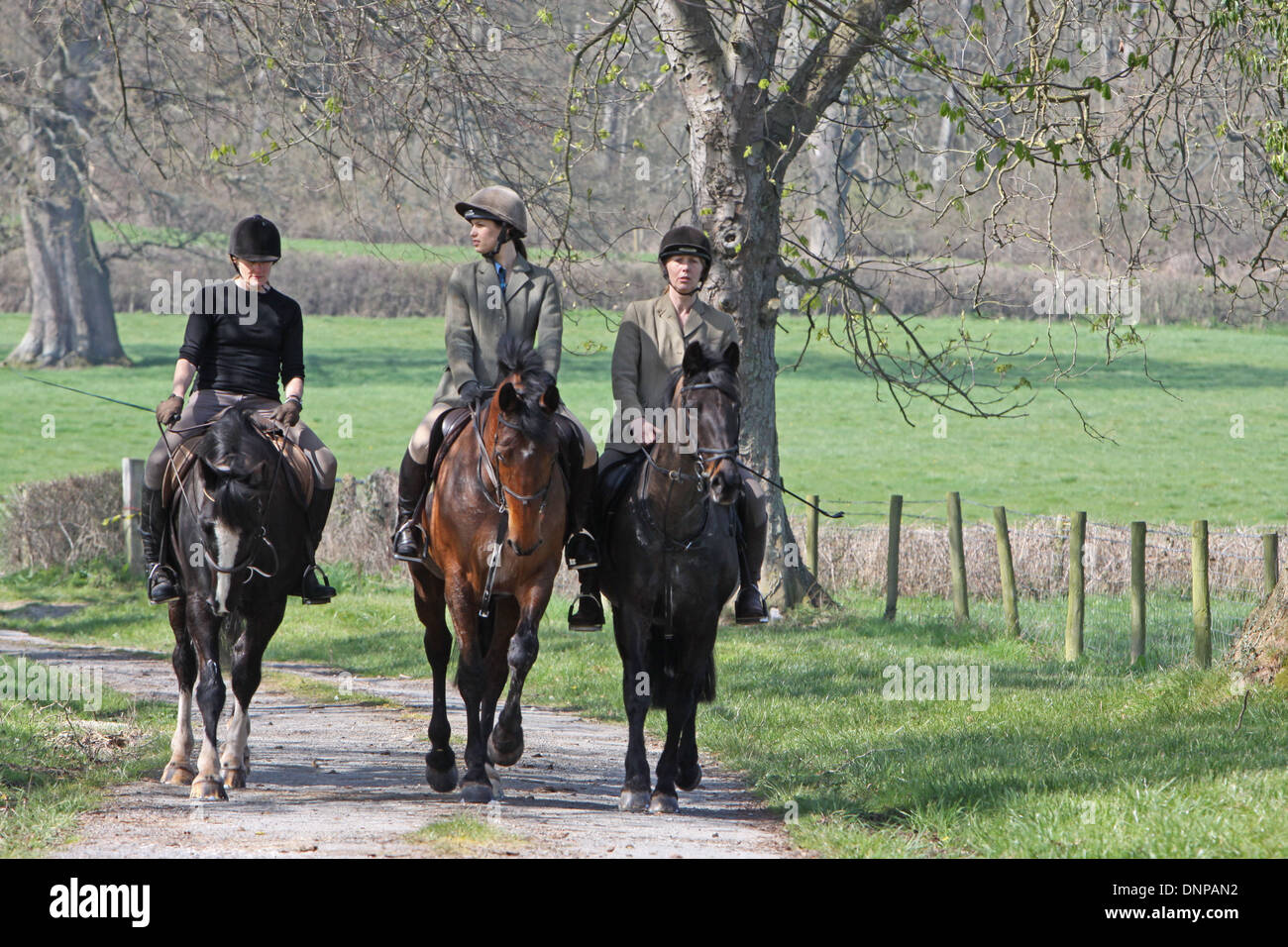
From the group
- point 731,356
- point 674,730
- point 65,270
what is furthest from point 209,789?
point 65,270

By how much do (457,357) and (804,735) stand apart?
3.73m

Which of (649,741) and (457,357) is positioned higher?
(457,357)

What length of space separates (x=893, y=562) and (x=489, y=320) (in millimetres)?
10193

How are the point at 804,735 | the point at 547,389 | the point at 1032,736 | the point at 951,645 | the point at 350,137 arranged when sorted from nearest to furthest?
1. the point at 547,389
2. the point at 1032,736
3. the point at 804,735
4. the point at 350,137
5. the point at 951,645

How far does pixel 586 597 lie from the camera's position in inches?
345

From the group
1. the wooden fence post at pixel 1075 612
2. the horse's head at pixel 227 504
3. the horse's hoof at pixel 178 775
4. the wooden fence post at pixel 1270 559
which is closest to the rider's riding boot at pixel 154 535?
the horse's head at pixel 227 504

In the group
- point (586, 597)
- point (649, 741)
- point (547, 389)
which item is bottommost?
point (649, 741)

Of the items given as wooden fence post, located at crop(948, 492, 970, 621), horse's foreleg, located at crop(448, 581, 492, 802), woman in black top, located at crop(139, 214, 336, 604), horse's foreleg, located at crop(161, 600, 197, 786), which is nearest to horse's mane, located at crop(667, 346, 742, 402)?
horse's foreleg, located at crop(448, 581, 492, 802)

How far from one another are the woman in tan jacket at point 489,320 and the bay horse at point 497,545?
0.78 ft

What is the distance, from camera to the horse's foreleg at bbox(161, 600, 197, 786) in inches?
339

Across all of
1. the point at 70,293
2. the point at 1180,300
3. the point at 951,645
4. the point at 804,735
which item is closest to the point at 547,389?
the point at 804,735

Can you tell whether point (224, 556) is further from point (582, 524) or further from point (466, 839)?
point (466, 839)

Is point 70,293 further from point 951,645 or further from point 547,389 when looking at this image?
point 547,389

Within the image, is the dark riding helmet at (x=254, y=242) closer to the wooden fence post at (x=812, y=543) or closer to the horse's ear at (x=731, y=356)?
the horse's ear at (x=731, y=356)
